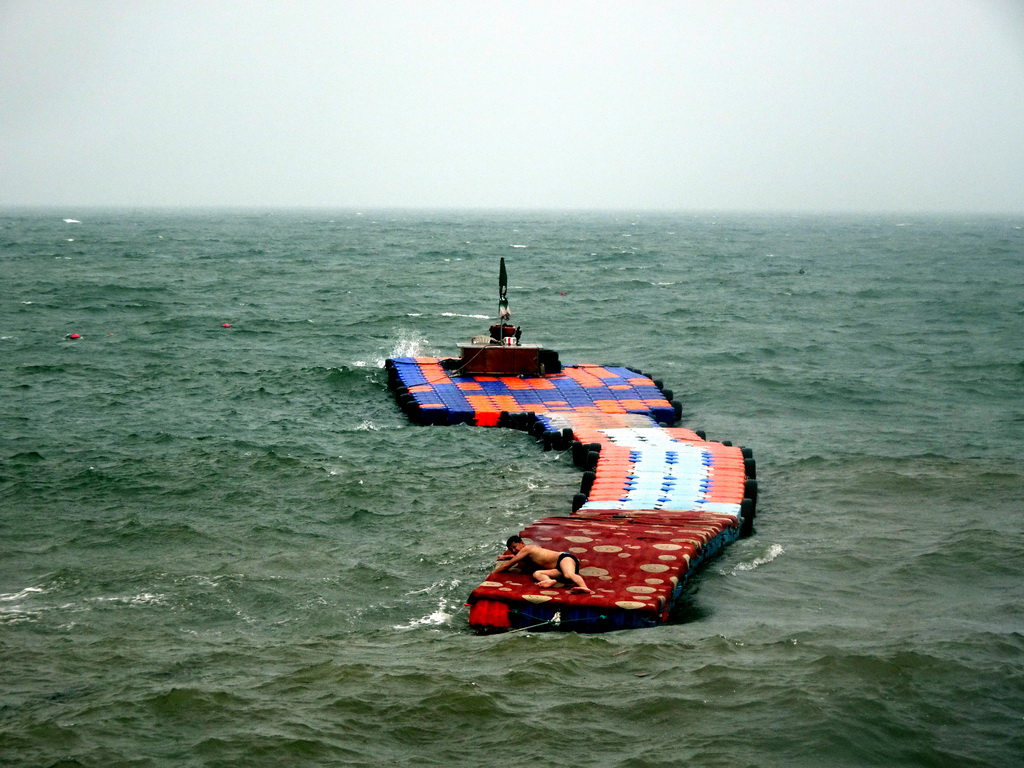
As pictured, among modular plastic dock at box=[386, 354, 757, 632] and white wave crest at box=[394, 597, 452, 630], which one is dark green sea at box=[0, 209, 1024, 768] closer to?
white wave crest at box=[394, 597, 452, 630]

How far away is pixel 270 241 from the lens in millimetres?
161875

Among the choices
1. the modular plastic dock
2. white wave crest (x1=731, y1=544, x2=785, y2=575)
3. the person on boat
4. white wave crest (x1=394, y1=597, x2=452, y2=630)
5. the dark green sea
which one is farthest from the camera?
white wave crest (x1=731, y1=544, x2=785, y2=575)

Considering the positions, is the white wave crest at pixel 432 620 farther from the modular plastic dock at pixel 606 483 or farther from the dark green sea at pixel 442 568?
the modular plastic dock at pixel 606 483

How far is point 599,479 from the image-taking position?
2830cm

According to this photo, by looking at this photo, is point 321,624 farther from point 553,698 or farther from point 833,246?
point 833,246

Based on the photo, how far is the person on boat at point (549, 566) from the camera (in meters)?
20.4

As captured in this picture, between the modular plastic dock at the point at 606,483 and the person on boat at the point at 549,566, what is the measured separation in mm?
227

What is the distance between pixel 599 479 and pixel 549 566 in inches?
304

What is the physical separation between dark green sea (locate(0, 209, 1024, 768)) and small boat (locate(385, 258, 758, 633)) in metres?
0.67

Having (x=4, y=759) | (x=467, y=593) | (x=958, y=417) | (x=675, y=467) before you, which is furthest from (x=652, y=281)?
(x=4, y=759)

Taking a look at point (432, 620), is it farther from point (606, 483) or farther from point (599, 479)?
point (599, 479)

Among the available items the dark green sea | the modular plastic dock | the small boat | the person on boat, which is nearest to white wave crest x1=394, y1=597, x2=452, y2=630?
the dark green sea

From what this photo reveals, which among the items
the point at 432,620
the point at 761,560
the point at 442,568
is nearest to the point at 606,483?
the point at 761,560

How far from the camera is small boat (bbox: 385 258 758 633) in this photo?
20.1 metres
